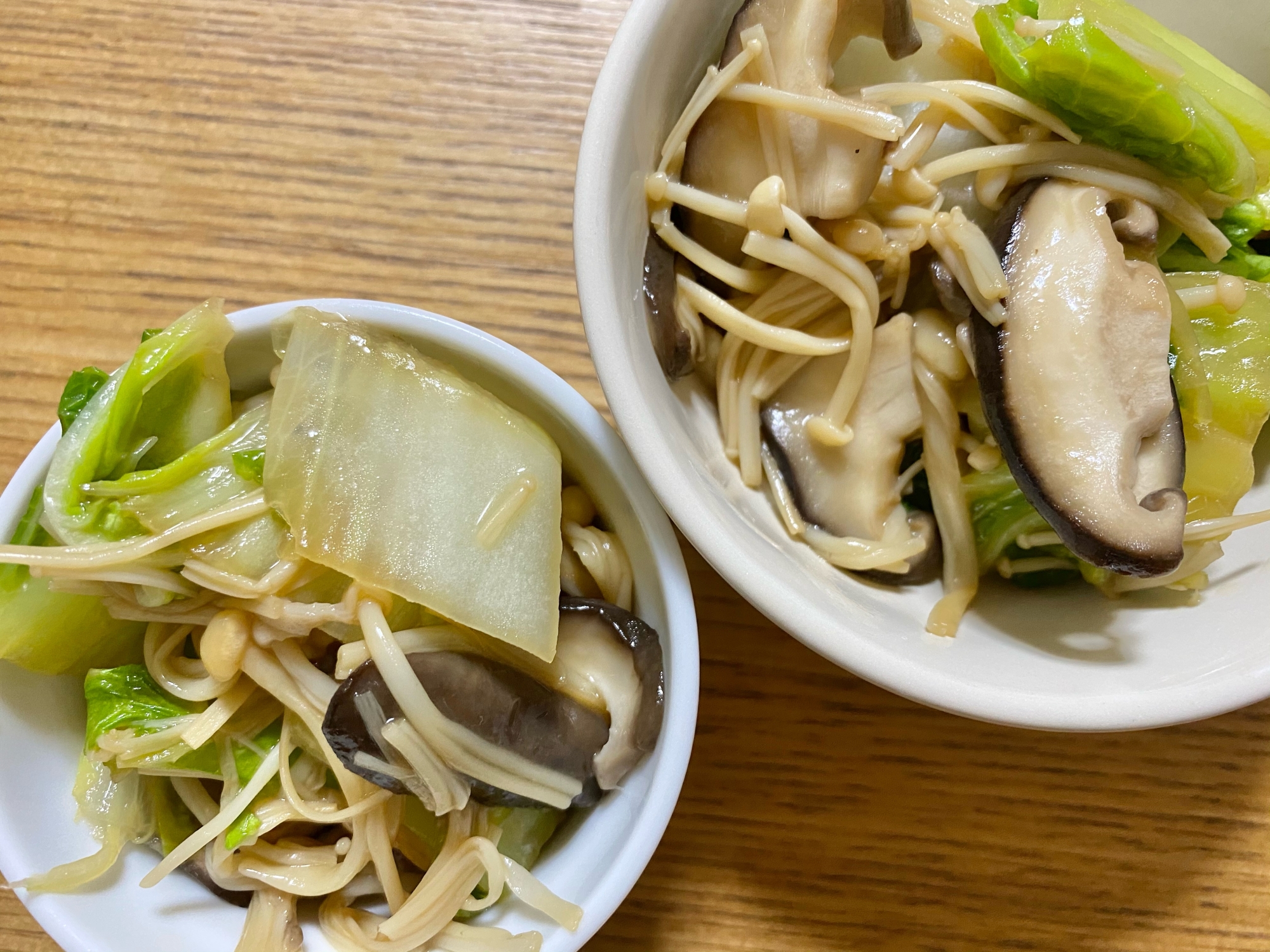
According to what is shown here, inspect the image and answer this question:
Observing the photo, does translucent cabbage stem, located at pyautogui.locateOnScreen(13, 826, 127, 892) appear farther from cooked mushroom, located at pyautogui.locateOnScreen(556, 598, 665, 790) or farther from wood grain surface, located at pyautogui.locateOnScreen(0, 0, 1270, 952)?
cooked mushroom, located at pyautogui.locateOnScreen(556, 598, 665, 790)

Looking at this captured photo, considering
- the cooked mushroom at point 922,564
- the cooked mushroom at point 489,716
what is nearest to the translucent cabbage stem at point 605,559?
the cooked mushroom at point 489,716

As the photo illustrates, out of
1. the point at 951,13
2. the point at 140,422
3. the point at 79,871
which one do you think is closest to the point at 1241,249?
the point at 951,13

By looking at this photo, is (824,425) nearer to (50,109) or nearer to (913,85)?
(913,85)

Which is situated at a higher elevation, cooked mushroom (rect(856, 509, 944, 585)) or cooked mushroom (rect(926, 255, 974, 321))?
cooked mushroom (rect(926, 255, 974, 321))

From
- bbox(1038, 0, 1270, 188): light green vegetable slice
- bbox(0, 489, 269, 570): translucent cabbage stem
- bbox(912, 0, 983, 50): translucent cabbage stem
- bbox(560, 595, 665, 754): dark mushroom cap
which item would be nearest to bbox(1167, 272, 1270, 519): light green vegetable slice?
bbox(1038, 0, 1270, 188): light green vegetable slice

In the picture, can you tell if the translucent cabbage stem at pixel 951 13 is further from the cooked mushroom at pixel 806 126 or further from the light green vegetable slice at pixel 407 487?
the light green vegetable slice at pixel 407 487

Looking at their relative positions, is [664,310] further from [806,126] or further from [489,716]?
[489,716]
